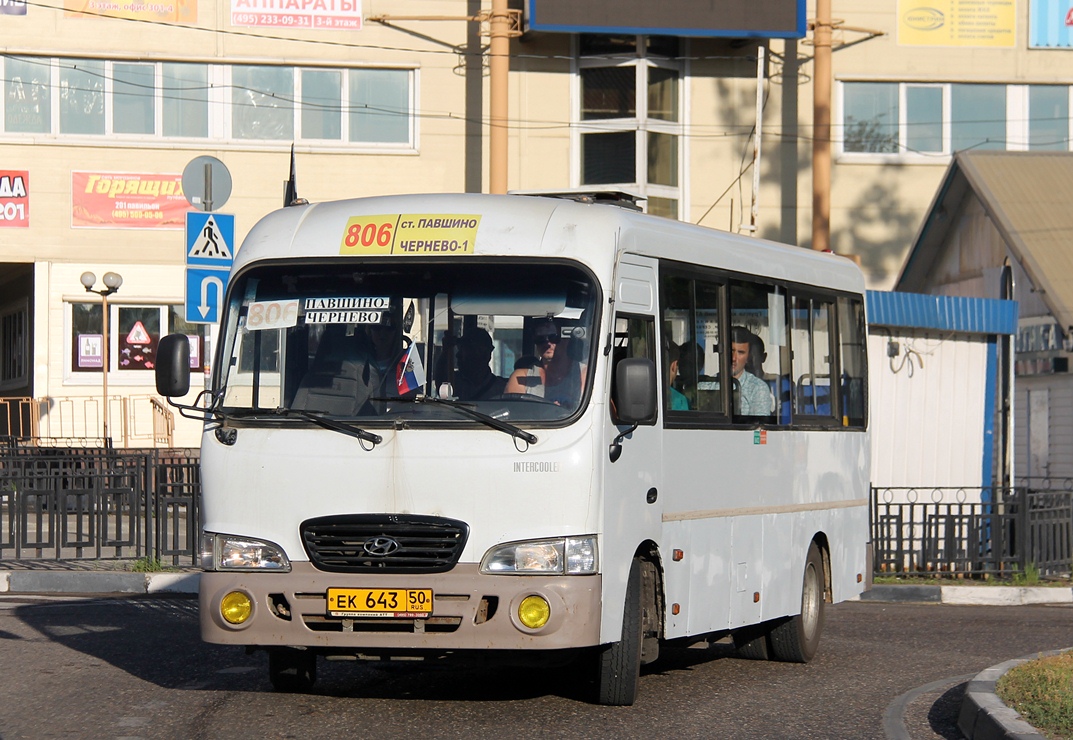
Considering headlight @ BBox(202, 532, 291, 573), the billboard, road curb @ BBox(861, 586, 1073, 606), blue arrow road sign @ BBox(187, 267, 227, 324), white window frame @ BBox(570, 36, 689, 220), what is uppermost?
the billboard

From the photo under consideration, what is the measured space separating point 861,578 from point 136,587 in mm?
6663

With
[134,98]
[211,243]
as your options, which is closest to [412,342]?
[211,243]

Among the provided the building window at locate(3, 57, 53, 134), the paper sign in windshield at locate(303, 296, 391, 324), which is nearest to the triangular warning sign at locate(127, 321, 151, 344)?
the building window at locate(3, 57, 53, 134)

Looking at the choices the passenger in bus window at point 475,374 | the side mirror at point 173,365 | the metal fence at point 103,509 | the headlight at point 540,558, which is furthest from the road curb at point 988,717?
the metal fence at point 103,509

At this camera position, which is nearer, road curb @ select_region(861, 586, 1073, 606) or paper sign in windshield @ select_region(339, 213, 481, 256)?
paper sign in windshield @ select_region(339, 213, 481, 256)

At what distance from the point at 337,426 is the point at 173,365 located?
0.93 m

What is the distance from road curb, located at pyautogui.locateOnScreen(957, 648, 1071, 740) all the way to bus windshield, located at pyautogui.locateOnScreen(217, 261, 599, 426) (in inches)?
97.9

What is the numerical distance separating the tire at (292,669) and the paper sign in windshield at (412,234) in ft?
7.18

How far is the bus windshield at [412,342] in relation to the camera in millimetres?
8211

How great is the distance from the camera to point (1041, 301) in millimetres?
23703

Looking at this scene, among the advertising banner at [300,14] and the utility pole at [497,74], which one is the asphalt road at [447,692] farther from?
the advertising banner at [300,14]

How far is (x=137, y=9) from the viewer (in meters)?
32.6

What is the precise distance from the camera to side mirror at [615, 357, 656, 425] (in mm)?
8062

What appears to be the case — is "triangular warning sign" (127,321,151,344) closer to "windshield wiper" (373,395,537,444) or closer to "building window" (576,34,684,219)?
"building window" (576,34,684,219)
